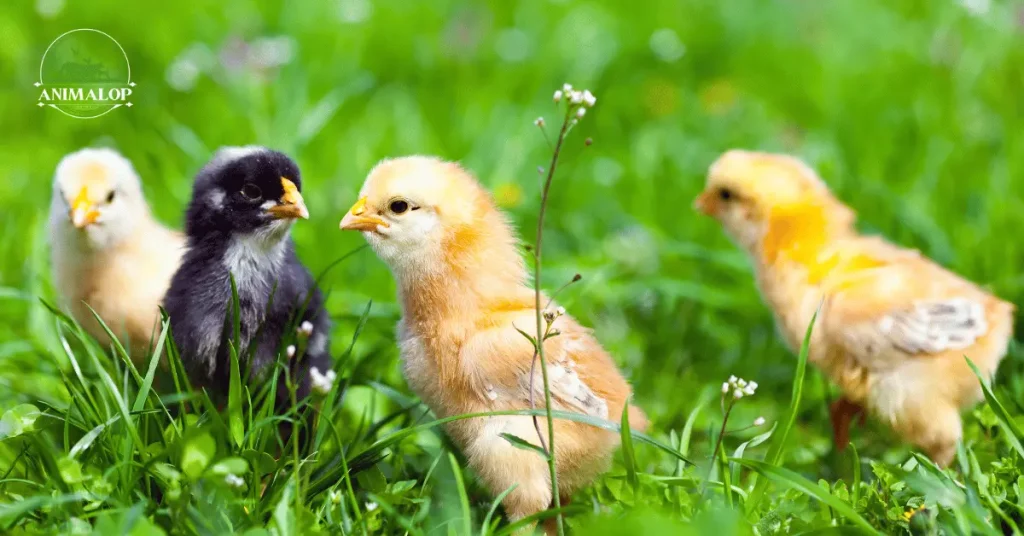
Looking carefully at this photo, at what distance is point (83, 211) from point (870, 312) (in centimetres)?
262

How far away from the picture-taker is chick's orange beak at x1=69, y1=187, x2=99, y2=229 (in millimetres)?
3174

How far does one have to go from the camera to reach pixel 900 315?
3.18 meters

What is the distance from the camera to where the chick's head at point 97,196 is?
10.7 feet

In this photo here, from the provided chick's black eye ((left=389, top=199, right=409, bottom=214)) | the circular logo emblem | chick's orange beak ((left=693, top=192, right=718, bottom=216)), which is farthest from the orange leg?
the circular logo emblem

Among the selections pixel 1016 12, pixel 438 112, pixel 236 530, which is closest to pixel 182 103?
pixel 438 112

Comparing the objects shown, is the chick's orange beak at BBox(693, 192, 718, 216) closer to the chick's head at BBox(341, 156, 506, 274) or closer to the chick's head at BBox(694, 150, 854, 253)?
the chick's head at BBox(694, 150, 854, 253)

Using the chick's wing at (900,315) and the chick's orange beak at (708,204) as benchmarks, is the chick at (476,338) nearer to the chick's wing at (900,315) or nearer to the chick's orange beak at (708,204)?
the chick's wing at (900,315)

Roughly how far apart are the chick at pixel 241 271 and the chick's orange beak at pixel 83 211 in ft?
1.86

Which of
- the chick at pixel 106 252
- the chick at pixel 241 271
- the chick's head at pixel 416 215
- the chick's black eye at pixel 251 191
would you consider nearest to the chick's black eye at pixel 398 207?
the chick's head at pixel 416 215

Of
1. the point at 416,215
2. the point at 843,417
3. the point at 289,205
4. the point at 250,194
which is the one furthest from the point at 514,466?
the point at 843,417

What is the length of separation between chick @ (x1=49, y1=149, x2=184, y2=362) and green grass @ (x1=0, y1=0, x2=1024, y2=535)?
0.15 m

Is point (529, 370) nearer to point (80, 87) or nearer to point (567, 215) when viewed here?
point (80, 87)

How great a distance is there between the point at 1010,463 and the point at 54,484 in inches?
99.1

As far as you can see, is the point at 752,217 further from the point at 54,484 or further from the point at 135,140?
the point at 135,140
